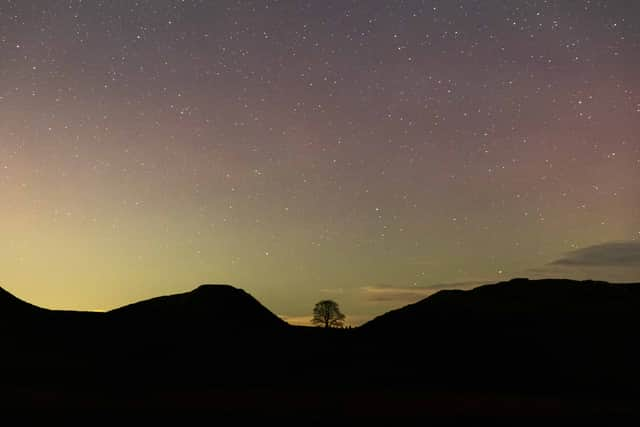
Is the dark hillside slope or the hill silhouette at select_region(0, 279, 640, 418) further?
the dark hillside slope

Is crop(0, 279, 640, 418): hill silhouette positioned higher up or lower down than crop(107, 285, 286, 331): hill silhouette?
lower down

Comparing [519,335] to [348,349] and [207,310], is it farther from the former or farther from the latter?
[207,310]

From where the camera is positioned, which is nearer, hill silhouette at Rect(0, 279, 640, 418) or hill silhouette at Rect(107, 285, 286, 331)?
hill silhouette at Rect(0, 279, 640, 418)

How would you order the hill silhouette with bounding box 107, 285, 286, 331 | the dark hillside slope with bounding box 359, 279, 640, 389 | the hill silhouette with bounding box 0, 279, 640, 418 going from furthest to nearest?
the hill silhouette with bounding box 107, 285, 286, 331 → the dark hillside slope with bounding box 359, 279, 640, 389 → the hill silhouette with bounding box 0, 279, 640, 418

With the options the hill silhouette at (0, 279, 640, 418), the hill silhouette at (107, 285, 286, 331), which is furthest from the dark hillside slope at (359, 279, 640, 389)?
the hill silhouette at (107, 285, 286, 331)

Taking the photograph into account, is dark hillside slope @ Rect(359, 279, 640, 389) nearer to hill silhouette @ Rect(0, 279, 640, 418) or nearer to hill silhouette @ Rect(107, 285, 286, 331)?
hill silhouette @ Rect(0, 279, 640, 418)

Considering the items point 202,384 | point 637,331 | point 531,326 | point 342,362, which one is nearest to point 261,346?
point 342,362

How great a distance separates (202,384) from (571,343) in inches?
1055

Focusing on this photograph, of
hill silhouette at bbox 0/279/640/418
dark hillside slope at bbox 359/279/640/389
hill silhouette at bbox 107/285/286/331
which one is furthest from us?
hill silhouette at bbox 107/285/286/331

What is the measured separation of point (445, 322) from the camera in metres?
52.7

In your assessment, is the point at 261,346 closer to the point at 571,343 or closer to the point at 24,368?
the point at 24,368

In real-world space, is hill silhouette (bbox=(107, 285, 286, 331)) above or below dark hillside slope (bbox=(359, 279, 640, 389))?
above

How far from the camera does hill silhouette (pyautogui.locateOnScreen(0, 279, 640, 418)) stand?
35.7 m

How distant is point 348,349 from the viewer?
4722cm
